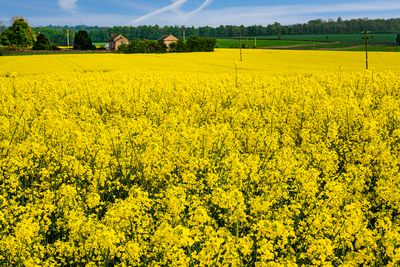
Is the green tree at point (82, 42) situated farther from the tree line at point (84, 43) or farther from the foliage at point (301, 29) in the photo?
the foliage at point (301, 29)

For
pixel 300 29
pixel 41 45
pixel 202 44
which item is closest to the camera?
pixel 202 44

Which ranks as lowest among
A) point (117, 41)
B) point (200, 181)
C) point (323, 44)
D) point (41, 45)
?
point (200, 181)

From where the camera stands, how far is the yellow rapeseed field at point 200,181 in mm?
4641

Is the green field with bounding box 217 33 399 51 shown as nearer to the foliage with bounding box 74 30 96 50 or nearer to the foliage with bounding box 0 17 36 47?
the foliage with bounding box 74 30 96 50

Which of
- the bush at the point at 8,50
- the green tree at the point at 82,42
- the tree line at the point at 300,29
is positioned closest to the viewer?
the bush at the point at 8,50

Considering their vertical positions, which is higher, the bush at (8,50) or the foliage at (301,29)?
the foliage at (301,29)

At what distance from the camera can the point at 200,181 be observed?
20.4 feet

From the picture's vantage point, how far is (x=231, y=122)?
11422 millimetres

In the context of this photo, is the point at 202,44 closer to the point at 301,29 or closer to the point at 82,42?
the point at 82,42

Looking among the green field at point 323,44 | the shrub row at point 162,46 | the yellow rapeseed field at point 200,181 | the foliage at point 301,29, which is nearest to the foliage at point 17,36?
the green field at point 323,44

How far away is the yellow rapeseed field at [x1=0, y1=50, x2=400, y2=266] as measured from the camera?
4641 millimetres

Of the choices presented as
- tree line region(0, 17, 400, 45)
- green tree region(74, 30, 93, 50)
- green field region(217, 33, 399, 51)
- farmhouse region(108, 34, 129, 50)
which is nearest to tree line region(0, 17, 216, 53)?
green tree region(74, 30, 93, 50)

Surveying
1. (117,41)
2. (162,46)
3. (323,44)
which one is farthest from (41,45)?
(323,44)

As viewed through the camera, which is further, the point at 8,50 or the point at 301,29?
the point at 301,29
